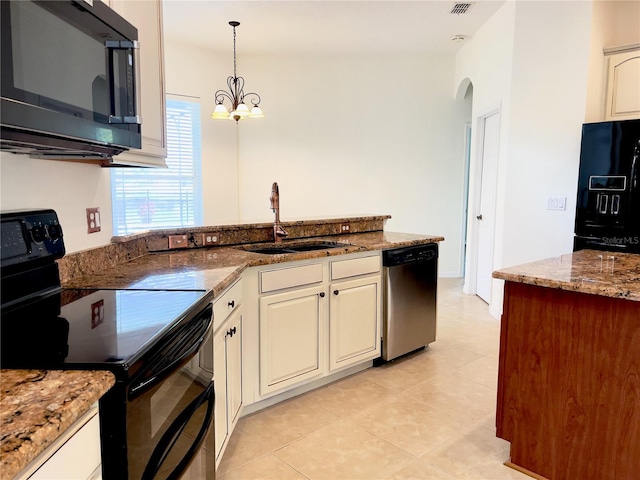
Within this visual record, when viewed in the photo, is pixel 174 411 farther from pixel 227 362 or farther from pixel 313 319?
pixel 313 319

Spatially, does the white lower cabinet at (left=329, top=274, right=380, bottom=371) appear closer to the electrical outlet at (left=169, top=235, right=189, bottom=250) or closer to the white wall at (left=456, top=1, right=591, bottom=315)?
the electrical outlet at (left=169, top=235, right=189, bottom=250)

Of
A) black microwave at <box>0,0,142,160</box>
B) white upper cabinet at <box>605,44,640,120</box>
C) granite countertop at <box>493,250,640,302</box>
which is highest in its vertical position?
white upper cabinet at <box>605,44,640,120</box>

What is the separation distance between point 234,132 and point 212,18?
1.46 meters

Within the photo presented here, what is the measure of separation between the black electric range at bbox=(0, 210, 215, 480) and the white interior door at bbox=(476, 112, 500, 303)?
148 inches

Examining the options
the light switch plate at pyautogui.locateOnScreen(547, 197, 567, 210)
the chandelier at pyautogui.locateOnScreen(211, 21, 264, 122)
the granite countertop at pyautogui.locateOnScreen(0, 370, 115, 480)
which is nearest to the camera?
the granite countertop at pyautogui.locateOnScreen(0, 370, 115, 480)

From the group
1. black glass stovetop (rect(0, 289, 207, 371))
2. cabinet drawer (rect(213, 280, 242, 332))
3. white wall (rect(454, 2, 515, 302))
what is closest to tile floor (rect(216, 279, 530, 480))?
cabinet drawer (rect(213, 280, 242, 332))

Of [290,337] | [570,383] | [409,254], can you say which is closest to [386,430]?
[290,337]

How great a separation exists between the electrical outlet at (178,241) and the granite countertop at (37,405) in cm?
165

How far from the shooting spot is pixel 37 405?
0.79 metres

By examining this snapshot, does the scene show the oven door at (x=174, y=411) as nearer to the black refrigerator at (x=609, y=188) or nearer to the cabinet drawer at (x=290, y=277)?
the cabinet drawer at (x=290, y=277)

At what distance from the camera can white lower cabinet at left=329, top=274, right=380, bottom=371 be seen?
8.95ft

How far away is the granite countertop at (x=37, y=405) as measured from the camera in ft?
2.18

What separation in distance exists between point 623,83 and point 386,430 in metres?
3.23

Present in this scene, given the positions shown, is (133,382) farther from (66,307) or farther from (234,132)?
Answer: (234,132)
